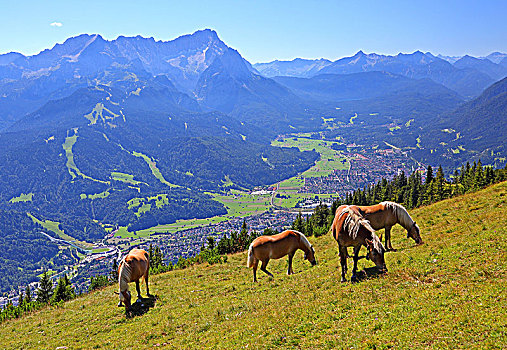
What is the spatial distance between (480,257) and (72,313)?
2672 cm

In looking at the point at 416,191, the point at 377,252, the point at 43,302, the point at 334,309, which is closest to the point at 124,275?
the point at 334,309

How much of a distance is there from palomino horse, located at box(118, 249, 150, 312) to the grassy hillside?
137cm

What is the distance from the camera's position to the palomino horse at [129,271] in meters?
18.6

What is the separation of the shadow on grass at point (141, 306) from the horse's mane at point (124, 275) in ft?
5.31

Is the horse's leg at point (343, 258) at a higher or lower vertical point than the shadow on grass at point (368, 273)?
higher

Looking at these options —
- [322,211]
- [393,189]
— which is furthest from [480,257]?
[393,189]

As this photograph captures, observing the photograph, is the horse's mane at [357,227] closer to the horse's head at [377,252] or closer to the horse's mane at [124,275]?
the horse's head at [377,252]

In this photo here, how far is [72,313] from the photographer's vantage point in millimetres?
21859

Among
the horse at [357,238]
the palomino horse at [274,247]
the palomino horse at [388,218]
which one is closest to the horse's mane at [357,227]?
the horse at [357,238]

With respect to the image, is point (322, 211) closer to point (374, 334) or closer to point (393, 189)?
point (393, 189)

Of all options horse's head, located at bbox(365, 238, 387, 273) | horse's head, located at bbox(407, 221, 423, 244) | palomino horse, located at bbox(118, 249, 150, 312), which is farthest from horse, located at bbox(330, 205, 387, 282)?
palomino horse, located at bbox(118, 249, 150, 312)

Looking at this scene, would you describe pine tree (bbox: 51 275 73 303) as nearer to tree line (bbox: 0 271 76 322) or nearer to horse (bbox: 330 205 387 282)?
tree line (bbox: 0 271 76 322)

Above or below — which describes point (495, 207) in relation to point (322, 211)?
above

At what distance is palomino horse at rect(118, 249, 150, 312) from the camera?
18.6m
